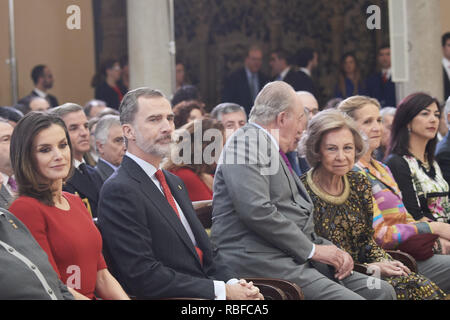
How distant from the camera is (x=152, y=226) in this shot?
3.57 m

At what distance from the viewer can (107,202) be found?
3.55 m

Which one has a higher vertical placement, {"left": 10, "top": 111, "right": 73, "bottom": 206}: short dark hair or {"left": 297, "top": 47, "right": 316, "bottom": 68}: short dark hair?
{"left": 297, "top": 47, "right": 316, "bottom": 68}: short dark hair

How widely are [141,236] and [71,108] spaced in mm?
2472

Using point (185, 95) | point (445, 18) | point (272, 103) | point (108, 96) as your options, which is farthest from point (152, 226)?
point (445, 18)

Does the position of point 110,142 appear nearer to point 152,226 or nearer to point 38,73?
point 152,226

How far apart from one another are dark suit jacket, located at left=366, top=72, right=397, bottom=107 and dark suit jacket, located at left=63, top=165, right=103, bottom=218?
242 inches

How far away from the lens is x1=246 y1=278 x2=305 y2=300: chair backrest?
3711mm

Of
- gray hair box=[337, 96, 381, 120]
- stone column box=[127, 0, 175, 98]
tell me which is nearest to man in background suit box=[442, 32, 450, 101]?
stone column box=[127, 0, 175, 98]

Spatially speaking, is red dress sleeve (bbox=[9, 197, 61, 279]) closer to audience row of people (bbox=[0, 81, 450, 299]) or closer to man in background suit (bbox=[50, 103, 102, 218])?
audience row of people (bbox=[0, 81, 450, 299])

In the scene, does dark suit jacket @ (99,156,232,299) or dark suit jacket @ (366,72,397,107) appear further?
dark suit jacket @ (366,72,397,107)

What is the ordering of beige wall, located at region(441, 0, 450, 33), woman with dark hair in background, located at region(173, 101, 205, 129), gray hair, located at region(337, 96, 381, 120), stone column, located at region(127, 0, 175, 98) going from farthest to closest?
beige wall, located at region(441, 0, 450, 33), stone column, located at region(127, 0, 175, 98), woman with dark hair in background, located at region(173, 101, 205, 129), gray hair, located at region(337, 96, 381, 120)

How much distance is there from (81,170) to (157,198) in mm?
1760
